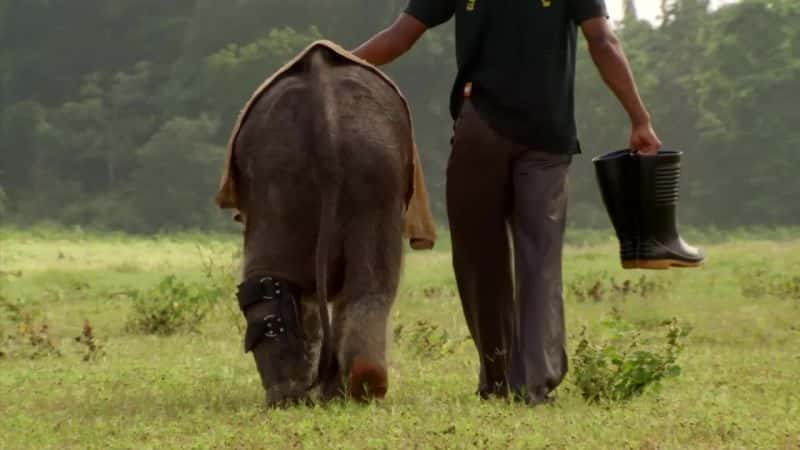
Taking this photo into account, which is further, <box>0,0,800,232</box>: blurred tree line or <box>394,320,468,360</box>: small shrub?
<box>0,0,800,232</box>: blurred tree line

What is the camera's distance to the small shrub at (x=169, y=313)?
11250 millimetres

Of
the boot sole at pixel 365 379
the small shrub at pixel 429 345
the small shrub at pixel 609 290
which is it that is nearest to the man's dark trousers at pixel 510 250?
the boot sole at pixel 365 379

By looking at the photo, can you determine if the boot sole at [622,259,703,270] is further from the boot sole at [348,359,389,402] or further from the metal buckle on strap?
the metal buckle on strap

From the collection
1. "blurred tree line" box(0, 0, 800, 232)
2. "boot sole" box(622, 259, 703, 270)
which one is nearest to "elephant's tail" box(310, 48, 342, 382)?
"boot sole" box(622, 259, 703, 270)

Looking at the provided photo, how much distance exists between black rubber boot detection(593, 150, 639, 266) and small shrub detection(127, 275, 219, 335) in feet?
18.6

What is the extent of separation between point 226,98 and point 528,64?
48.8 metres

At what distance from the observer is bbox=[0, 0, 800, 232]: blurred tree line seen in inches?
2008

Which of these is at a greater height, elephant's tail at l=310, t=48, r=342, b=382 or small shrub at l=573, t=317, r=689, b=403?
elephant's tail at l=310, t=48, r=342, b=382

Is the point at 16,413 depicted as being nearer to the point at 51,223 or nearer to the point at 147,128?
the point at 51,223

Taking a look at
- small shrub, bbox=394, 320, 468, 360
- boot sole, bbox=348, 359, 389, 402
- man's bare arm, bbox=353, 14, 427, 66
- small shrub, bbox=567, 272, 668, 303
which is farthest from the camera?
small shrub, bbox=567, 272, 668, 303

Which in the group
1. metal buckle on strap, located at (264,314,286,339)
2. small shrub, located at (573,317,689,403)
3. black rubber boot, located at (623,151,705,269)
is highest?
black rubber boot, located at (623,151,705,269)

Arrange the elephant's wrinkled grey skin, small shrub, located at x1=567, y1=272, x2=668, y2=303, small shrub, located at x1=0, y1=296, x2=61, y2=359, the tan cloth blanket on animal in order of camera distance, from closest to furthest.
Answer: the elephant's wrinkled grey skin
the tan cloth blanket on animal
small shrub, located at x1=0, y1=296, x2=61, y2=359
small shrub, located at x1=567, y1=272, x2=668, y2=303

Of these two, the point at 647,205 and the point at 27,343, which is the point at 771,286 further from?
the point at 647,205

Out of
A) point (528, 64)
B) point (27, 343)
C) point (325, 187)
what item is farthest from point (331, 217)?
point (27, 343)
